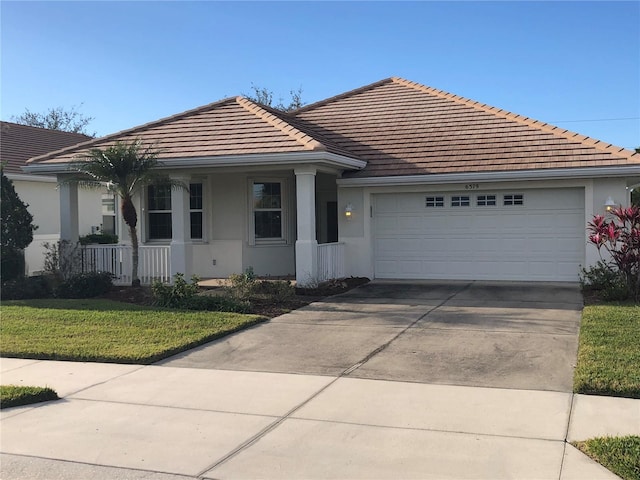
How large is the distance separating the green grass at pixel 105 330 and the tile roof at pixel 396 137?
4223 millimetres

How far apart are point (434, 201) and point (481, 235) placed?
56.3 inches

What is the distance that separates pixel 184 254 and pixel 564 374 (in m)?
9.52

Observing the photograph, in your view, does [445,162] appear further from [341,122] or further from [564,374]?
[564,374]

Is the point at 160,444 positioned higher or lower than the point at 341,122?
lower

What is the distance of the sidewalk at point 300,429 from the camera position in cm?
454

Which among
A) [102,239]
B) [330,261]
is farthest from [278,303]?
[102,239]

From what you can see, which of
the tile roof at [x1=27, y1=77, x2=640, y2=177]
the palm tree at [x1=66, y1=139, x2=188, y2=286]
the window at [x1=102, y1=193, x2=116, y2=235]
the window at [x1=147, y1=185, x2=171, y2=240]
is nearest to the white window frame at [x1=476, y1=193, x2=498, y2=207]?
the tile roof at [x1=27, y1=77, x2=640, y2=177]

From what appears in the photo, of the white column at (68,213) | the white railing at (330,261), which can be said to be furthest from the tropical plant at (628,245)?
the white column at (68,213)

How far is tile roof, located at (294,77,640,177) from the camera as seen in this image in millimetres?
14008

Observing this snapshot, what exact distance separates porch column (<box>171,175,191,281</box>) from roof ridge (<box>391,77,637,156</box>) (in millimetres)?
8440

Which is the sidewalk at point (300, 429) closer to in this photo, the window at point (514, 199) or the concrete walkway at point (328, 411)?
the concrete walkway at point (328, 411)

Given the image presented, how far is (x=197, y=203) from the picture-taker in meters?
16.2

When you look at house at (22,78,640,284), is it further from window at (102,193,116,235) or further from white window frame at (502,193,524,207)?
window at (102,193,116,235)

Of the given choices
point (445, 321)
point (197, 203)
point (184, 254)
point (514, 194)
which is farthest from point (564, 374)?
point (197, 203)
